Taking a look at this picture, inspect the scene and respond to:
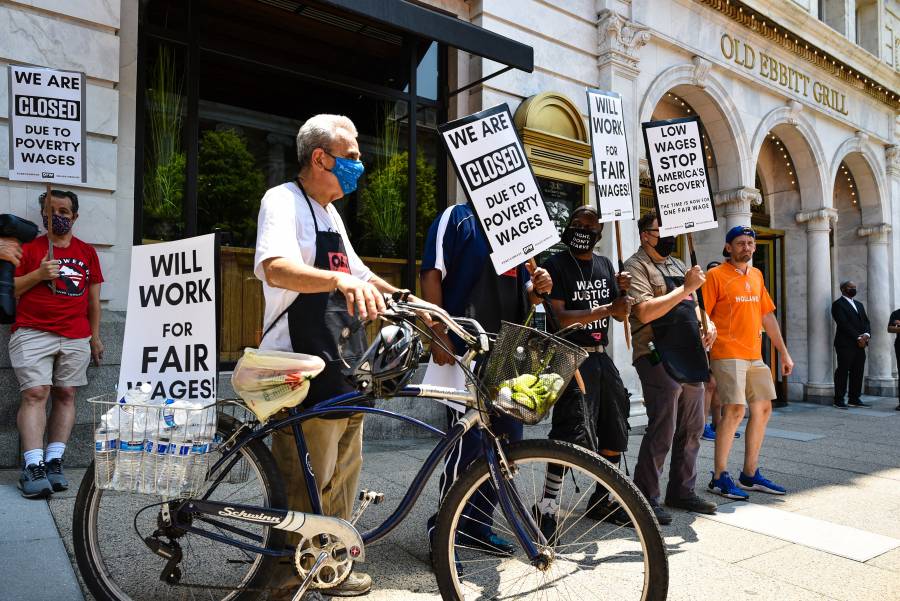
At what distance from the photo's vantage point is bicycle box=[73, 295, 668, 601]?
227 centimetres

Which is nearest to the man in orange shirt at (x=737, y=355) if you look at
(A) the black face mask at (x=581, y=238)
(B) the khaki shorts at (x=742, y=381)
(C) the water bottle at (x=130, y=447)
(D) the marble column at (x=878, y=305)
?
(B) the khaki shorts at (x=742, y=381)

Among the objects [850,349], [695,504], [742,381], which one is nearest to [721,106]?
[850,349]

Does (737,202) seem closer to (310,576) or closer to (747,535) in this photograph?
(747,535)

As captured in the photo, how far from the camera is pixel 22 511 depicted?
3.89 m

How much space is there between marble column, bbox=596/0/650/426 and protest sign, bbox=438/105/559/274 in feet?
16.8

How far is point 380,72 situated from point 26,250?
4.40 metres

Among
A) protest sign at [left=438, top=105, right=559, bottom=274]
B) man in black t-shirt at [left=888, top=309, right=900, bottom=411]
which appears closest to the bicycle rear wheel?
protest sign at [left=438, top=105, right=559, bottom=274]

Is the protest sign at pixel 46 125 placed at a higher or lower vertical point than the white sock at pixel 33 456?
higher

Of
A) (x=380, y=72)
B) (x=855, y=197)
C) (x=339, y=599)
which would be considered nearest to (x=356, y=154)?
(x=339, y=599)

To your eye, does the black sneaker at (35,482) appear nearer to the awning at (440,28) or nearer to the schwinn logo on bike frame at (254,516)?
the schwinn logo on bike frame at (254,516)

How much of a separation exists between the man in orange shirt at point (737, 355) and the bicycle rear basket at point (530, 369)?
3.08m

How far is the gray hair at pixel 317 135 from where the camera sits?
2.70 metres

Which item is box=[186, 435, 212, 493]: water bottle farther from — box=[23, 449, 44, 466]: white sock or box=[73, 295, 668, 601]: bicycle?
box=[23, 449, 44, 466]: white sock

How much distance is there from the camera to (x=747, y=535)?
13.2 ft
